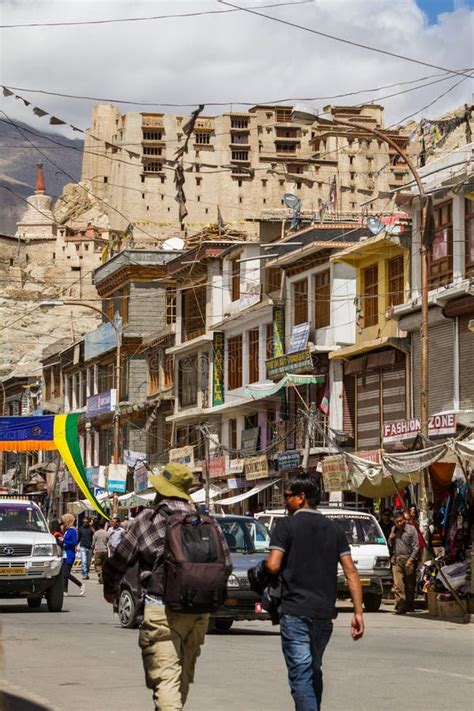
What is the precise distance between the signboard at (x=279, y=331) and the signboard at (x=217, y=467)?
16.7ft

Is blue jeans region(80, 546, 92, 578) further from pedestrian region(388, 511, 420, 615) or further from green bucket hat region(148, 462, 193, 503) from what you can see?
green bucket hat region(148, 462, 193, 503)

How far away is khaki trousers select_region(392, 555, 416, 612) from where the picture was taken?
947 inches

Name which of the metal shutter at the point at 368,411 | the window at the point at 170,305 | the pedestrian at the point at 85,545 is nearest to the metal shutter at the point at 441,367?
the metal shutter at the point at 368,411

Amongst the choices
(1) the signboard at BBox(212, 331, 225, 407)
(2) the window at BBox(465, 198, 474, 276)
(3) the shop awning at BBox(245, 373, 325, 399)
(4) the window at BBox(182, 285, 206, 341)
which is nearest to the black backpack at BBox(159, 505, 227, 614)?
(2) the window at BBox(465, 198, 474, 276)

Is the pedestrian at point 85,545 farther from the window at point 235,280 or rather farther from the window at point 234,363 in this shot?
the window at point 235,280

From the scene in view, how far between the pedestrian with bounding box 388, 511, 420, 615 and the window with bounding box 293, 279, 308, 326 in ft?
73.8

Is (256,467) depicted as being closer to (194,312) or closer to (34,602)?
(194,312)

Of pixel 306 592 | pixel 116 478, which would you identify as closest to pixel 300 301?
pixel 116 478

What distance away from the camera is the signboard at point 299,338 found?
45.3 m

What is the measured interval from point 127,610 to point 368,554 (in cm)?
690

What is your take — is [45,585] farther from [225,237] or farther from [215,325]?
[225,237]

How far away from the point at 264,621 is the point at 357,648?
570 centimetres

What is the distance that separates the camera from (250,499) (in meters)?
51.4

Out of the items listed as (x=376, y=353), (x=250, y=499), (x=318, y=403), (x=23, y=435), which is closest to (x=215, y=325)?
(x=250, y=499)
